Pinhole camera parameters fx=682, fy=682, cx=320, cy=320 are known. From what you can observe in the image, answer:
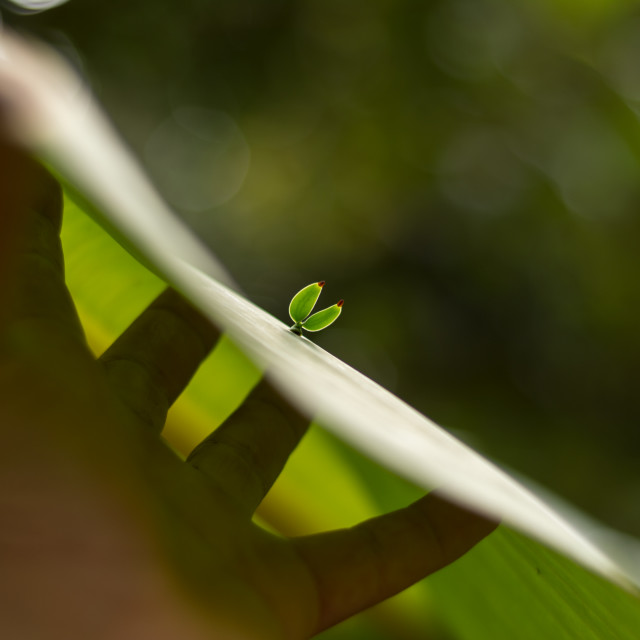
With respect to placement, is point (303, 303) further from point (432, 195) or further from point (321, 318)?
point (432, 195)

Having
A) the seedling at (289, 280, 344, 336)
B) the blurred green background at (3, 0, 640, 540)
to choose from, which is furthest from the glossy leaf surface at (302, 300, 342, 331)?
the blurred green background at (3, 0, 640, 540)

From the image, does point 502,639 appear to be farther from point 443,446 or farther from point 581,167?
point 581,167

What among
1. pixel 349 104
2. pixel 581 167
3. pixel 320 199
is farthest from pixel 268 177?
pixel 581 167

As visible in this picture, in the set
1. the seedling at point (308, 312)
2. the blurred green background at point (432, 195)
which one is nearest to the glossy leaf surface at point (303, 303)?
the seedling at point (308, 312)

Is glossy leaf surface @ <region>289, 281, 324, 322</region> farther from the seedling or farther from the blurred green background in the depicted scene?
the blurred green background

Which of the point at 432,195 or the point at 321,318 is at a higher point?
the point at 321,318

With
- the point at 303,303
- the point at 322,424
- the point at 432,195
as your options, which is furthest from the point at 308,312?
the point at 432,195
